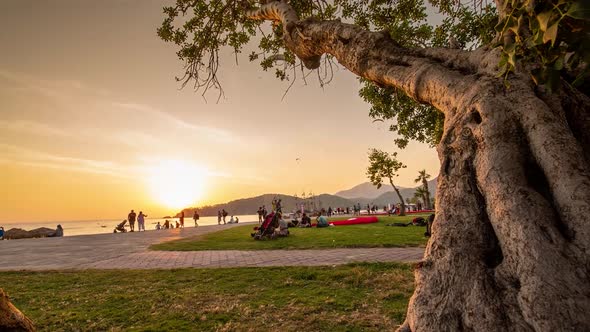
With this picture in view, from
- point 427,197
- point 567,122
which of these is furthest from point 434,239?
point 427,197

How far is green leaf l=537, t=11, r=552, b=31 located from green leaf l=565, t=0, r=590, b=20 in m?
0.20

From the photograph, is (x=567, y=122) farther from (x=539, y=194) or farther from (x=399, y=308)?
(x=399, y=308)

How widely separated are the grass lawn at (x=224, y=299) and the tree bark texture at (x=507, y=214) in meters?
2.10

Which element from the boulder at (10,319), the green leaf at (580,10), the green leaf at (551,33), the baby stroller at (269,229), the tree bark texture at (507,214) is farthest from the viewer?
the baby stroller at (269,229)

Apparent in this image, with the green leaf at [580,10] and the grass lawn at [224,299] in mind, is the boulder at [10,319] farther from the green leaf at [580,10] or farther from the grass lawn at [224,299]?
the green leaf at [580,10]

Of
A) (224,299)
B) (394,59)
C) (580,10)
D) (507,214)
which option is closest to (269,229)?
(224,299)

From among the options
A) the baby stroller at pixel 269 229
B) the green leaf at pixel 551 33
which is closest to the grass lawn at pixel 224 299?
the green leaf at pixel 551 33

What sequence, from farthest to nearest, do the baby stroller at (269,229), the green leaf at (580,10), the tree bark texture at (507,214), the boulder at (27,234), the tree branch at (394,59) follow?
the boulder at (27,234) < the baby stroller at (269,229) < the tree branch at (394,59) < the tree bark texture at (507,214) < the green leaf at (580,10)

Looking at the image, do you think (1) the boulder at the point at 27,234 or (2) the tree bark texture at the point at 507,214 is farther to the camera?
(1) the boulder at the point at 27,234

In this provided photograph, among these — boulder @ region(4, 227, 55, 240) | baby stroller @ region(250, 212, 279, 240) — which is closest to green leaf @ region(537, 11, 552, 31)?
baby stroller @ region(250, 212, 279, 240)

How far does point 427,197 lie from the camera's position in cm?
5744

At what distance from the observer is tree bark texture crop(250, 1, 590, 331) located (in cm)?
185

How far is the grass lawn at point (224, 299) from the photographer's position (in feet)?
14.5

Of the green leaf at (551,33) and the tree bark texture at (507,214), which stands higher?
the green leaf at (551,33)
